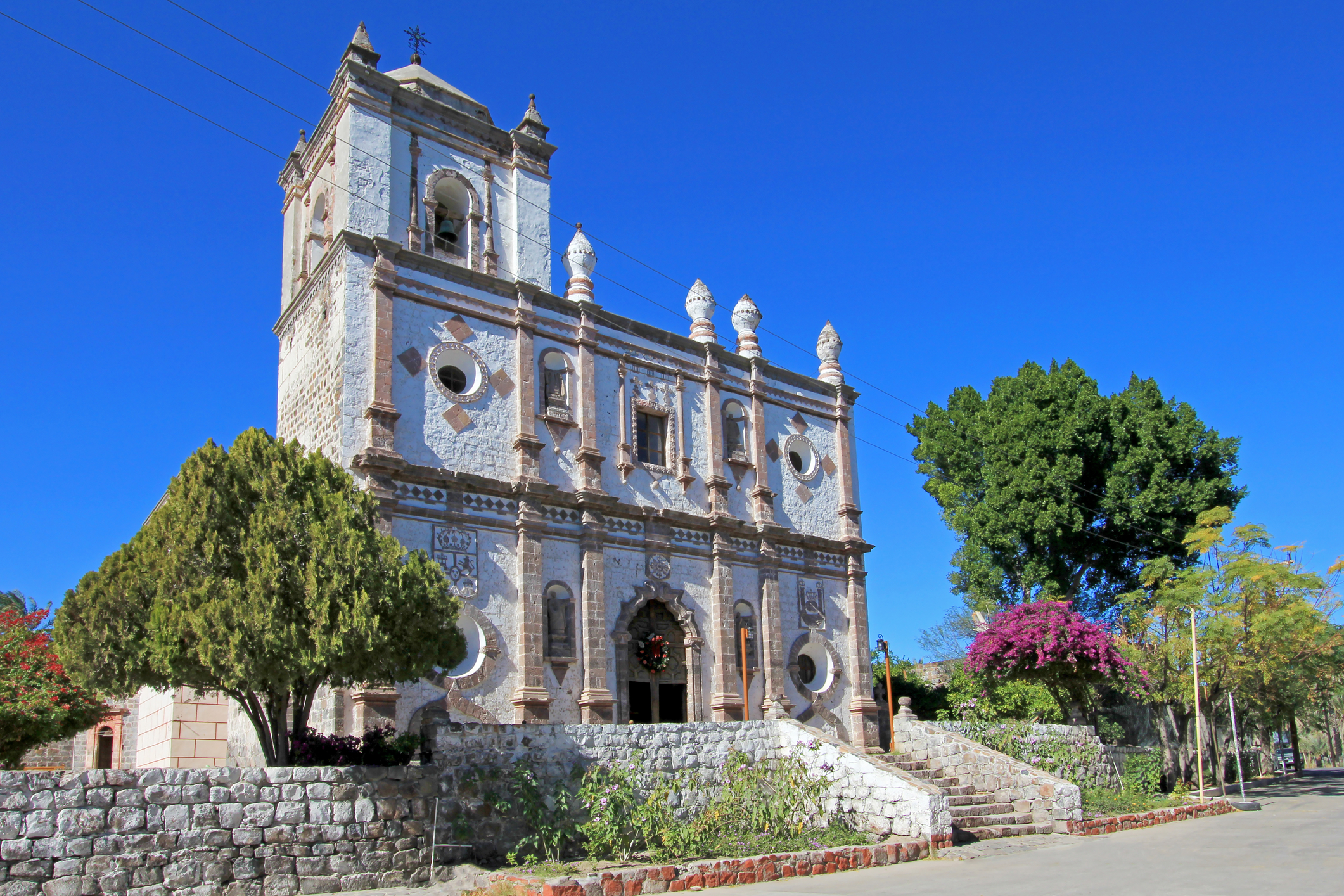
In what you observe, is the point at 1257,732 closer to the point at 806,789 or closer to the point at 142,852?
the point at 806,789

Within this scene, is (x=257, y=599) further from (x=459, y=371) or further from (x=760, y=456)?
(x=760, y=456)

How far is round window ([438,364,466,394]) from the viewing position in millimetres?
19953

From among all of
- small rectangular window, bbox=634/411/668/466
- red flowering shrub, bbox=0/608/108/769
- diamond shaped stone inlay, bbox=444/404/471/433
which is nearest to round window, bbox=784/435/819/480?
small rectangular window, bbox=634/411/668/466

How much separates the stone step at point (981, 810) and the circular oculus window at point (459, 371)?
37.7ft

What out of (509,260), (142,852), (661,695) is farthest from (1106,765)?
(142,852)

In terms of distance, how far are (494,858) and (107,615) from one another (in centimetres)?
570

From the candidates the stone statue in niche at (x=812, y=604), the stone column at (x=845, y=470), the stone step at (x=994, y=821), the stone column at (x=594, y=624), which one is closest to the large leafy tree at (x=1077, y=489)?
the stone column at (x=845, y=470)

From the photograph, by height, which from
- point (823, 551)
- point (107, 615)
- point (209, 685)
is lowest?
point (209, 685)

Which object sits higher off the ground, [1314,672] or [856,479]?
[856,479]

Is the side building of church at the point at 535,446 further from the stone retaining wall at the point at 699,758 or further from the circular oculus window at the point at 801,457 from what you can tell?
the stone retaining wall at the point at 699,758

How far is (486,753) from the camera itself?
45.5ft

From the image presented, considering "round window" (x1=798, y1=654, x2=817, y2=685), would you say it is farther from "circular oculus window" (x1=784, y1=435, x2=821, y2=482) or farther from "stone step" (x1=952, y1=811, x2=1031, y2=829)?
"stone step" (x1=952, y1=811, x2=1031, y2=829)

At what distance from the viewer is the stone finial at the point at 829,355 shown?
88.6ft

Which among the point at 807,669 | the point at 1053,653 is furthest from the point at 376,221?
the point at 1053,653
